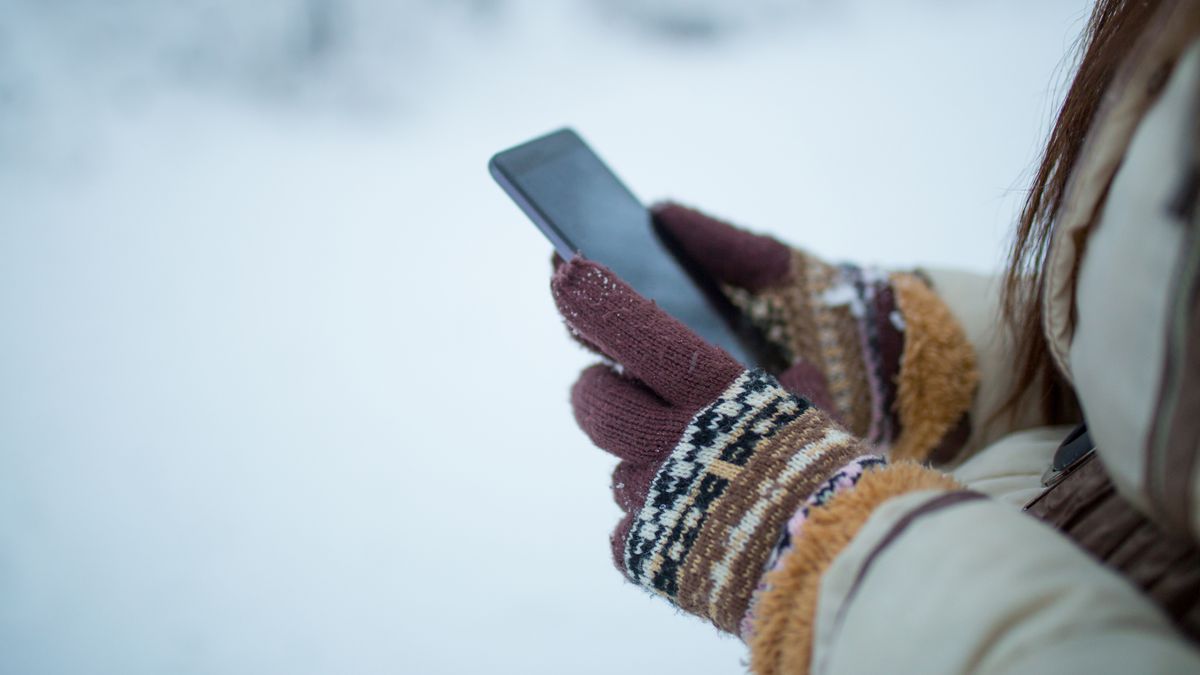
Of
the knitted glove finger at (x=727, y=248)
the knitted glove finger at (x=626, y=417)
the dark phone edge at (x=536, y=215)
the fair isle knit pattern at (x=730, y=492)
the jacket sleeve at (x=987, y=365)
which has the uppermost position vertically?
the dark phone edge at (x=536, y=215)

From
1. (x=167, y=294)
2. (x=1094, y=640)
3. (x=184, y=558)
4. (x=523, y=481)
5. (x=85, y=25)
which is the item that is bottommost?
(x=1094, y=640)

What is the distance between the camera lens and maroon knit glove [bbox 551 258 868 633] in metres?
0.41

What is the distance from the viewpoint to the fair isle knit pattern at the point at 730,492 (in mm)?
411

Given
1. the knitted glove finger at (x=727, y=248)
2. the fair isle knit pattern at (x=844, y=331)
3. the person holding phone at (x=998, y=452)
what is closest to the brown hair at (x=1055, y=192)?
the person holding phone at (x=998, y=452)

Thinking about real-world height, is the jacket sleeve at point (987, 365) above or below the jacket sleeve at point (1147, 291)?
below

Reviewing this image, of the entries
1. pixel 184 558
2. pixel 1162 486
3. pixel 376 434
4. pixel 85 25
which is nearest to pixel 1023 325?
pixel 1162 486

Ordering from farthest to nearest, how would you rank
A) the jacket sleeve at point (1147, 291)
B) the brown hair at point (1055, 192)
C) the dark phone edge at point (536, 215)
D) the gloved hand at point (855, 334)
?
the gloved hand at point (855, 334) < the dark phone edge at point (536, 215) < the brown hair at point (1055, 192) < the jacket sleeve at point (1147, 291)

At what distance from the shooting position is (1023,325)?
515 mm

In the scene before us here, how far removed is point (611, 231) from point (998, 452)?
0.34 m

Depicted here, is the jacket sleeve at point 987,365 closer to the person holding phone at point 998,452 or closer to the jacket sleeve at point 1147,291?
the person holding phone at point 998,452

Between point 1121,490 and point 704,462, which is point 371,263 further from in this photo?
point 1121,490

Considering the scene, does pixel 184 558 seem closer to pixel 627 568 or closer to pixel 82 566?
pixel 82 566

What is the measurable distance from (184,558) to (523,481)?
326 millimetres

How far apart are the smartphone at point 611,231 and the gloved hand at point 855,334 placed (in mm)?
23
